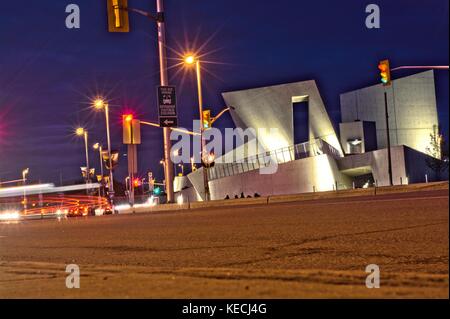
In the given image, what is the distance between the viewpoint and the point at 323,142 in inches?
2190

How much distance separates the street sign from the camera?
29814 mm

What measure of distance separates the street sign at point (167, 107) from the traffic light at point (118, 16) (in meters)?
10.8

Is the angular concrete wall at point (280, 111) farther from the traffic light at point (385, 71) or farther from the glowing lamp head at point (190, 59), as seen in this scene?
the traffic light at point (385, 71)

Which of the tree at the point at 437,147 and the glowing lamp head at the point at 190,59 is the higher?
the glowing lamp head at the point at 190,59

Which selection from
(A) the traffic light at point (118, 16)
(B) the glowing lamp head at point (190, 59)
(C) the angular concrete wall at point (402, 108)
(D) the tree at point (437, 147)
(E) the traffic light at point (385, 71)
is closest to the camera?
(A) the traffic light at point (118, 16)

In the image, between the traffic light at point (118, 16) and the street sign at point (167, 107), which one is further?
the street sign at point (167, 107)

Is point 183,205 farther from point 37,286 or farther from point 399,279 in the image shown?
Result: point 399,279

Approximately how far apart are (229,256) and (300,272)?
3.43m

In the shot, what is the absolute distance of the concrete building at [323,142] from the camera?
53719 mm

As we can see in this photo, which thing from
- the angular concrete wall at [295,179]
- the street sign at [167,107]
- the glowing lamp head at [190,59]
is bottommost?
the angular concrete wall at [295,179]

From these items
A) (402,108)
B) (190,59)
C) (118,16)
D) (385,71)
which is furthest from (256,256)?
(402,108)

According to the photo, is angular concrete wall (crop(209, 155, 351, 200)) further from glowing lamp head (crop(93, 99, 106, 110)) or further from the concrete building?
glowing lamp head (crop(93, 99, 106, 110))

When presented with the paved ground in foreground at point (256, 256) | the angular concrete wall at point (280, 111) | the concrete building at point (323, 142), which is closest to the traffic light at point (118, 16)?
the paved ground in foreground at point (256, 256)

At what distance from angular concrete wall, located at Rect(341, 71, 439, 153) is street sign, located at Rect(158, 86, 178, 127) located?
39882mm
